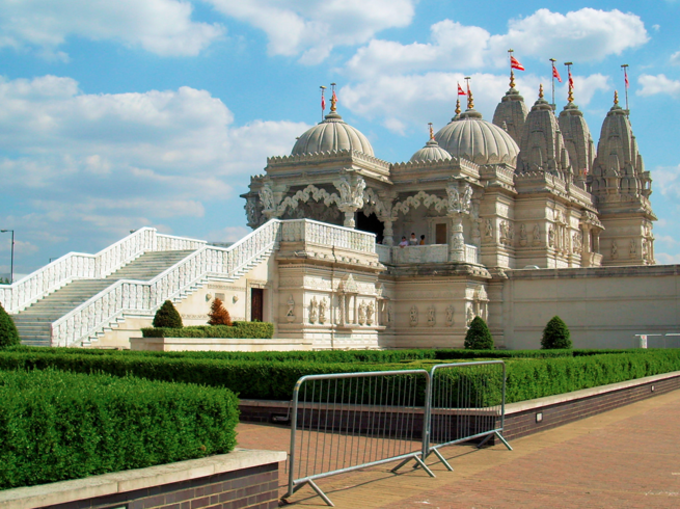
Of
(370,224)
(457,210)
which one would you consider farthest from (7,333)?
(370,224)

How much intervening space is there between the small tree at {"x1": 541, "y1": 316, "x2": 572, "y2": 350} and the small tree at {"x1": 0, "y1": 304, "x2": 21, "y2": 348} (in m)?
20.8

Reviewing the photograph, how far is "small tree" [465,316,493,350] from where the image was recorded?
3219cm

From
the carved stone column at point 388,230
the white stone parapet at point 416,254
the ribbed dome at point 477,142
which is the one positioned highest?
the ribbed dome at point 477,142

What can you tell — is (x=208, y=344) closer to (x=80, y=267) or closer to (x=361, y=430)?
(x=80, y=267)

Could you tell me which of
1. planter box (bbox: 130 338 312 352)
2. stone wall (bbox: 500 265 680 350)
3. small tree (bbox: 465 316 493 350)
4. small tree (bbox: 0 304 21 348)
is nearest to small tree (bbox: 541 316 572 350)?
small tree (bbox: 465 316 493 350)

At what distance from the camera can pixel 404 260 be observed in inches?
1567

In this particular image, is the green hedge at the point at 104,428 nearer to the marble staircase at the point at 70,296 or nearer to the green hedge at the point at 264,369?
the green hedge at the point at 264,369

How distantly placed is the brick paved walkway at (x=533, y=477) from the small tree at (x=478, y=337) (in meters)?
17.7

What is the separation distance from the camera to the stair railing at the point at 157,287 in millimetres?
22812

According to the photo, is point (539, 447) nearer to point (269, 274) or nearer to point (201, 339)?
point (201, 339)

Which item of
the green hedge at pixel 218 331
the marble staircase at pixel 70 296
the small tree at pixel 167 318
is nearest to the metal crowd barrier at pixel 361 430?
the green hedge at pixel 218 331

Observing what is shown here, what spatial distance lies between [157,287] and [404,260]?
16800mm

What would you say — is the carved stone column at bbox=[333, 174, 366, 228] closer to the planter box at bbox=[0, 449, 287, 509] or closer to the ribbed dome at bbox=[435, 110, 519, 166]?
the ribbed dome at bbox=[435, 110, 519, 166]

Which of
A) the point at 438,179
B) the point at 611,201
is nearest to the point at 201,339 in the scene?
the point at 438,179
